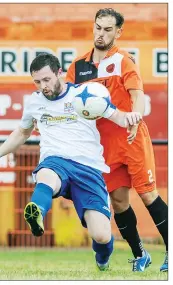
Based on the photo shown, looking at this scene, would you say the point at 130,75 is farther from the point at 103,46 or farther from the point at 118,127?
the point at 118,127

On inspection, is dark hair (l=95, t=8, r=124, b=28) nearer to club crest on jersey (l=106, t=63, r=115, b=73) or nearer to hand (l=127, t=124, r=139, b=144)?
club crest on jersey (l=106, t=63, r=115, b=73)

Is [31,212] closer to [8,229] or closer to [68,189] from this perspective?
[68,189]

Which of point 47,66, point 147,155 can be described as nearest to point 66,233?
point 147,155

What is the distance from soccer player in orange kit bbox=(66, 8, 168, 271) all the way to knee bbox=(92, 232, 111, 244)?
0.53m

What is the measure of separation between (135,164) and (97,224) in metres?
0.69

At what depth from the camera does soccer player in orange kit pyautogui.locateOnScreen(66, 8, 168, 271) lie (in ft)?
26.5

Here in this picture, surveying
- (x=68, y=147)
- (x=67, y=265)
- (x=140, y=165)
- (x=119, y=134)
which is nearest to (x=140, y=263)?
(x=140, y=165)

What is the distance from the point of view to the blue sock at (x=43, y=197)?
7.24 m

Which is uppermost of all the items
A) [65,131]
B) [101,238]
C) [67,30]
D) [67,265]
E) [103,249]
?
[67,30]

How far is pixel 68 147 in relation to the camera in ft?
25.2

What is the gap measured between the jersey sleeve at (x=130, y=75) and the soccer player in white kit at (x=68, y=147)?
1.40 ft

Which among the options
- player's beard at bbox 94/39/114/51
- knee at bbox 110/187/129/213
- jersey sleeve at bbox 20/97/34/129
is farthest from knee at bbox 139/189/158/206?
player's beard at bbox 94/39/114/51

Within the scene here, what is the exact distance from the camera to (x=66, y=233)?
11953 millimetres

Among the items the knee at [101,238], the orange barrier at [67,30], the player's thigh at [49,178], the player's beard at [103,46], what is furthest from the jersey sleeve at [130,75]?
the orange barrier at [67,30]
